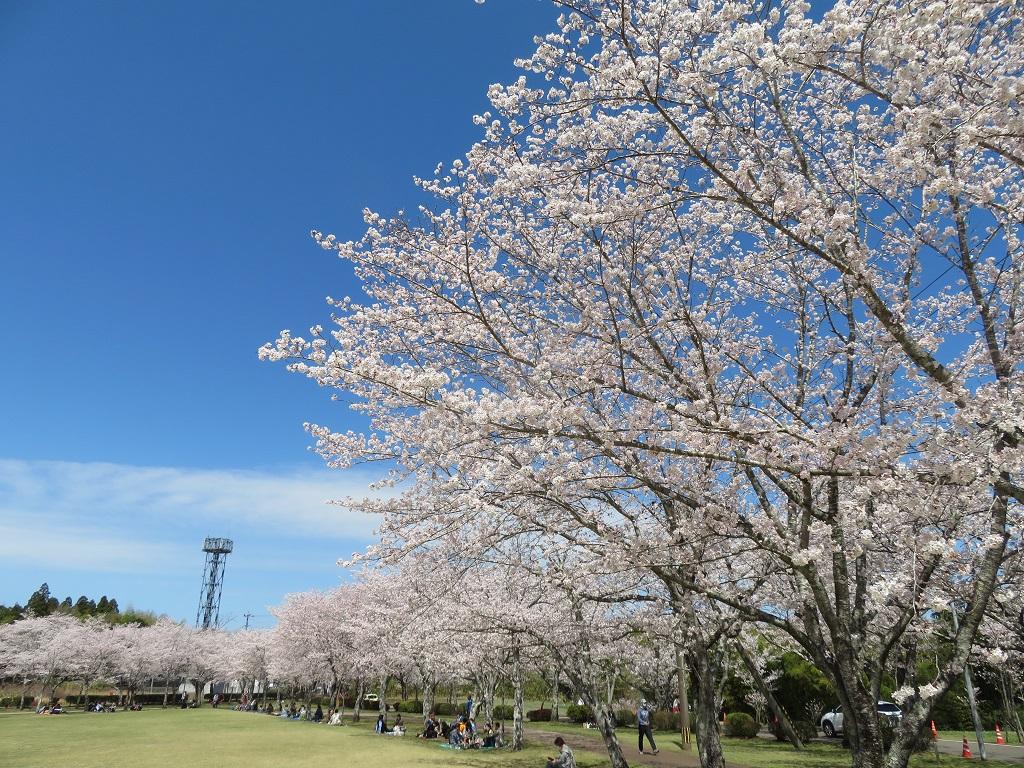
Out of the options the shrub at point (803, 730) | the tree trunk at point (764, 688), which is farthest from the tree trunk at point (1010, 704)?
the tree trunk at point (764, 688)

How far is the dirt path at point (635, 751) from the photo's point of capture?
15.6 metres

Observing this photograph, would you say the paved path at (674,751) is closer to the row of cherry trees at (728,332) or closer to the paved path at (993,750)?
the paved path at (993,750)

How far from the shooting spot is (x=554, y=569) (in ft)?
29.9

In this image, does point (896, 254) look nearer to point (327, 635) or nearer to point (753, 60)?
point (753, 60)

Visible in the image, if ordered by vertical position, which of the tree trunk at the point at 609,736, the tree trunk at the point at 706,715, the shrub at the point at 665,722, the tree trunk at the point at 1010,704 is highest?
the tree trunk at the point at 706,715

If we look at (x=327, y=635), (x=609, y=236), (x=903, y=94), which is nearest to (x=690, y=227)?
(x=609, y=236)

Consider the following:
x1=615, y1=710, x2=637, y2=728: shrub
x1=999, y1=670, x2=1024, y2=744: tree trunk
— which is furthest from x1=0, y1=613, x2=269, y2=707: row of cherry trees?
x1=999, y1=670, x2=1024, y2=744: tree trunk

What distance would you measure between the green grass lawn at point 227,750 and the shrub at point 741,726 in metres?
8.09

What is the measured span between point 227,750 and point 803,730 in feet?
67.9

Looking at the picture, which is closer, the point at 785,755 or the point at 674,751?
the point at 785,755

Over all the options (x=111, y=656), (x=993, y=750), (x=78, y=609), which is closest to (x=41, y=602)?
(x=78, y=609)

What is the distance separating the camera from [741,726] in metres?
25.1

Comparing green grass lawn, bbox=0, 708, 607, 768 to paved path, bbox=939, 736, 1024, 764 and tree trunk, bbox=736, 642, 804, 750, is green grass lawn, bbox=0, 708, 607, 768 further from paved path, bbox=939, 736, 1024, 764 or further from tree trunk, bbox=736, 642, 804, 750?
paved path, bbox=939, 736, 1024, 764

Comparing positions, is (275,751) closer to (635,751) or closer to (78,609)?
(635,751)
